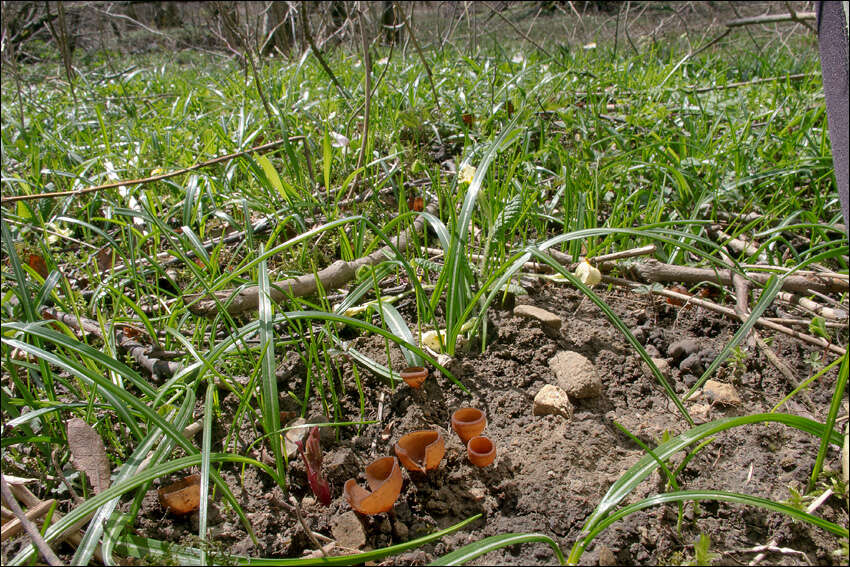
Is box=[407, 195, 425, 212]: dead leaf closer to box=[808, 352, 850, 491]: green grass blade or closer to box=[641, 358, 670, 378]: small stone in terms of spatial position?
box=[641, 358, 670, 378]: small stone

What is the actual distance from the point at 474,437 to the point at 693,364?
61cm

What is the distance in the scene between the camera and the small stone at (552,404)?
47.4 inches

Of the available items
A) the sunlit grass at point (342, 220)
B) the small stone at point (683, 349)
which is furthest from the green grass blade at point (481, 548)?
the small stone at point (683, 349)

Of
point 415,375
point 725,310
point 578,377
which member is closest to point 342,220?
point 415,375

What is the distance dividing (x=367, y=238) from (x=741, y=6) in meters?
9.59

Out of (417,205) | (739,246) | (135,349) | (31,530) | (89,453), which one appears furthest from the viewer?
(417,205)

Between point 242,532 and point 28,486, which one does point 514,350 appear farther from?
point 28,486

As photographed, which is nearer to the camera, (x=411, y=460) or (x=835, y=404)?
(x=835, y=404)

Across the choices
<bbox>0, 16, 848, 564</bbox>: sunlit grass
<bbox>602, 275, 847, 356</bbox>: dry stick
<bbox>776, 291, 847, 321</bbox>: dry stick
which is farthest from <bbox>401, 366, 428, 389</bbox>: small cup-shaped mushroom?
<bbox>776, 291, 847, 321</bbox>: dry stick

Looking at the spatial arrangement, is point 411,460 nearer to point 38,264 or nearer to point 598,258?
point 598,258

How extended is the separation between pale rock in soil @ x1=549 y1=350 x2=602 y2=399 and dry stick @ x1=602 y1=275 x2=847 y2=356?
397 mm

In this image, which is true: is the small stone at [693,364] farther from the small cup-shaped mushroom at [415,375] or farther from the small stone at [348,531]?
the small stone at [348,531]

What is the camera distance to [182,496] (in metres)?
1.00

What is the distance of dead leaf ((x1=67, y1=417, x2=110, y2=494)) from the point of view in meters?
1.08
